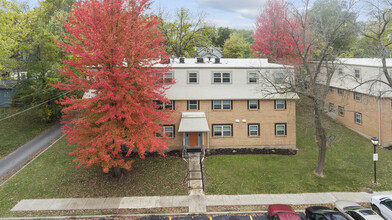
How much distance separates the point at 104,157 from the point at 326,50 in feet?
53.4

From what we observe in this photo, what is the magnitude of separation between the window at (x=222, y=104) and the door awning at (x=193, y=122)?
1507 mm

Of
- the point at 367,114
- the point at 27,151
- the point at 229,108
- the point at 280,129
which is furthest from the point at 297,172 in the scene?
the point at 27,151

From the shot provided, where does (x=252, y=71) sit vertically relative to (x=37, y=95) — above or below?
above

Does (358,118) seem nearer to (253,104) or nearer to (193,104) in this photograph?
(253,104)

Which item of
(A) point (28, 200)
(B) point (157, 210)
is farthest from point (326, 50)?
(A) point (28, 200)

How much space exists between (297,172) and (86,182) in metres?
16.2

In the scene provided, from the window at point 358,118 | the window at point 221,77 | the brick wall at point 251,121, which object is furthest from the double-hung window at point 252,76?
the window at point 358,118

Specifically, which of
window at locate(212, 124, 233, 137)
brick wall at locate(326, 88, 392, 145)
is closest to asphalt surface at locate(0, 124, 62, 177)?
window at locate(212, 124, 233, 137)

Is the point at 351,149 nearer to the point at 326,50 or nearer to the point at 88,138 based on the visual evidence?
the point at 326,50

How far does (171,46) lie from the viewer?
41.1m

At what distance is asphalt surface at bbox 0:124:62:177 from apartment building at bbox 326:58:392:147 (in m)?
28.1

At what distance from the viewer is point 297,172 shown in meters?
19.1

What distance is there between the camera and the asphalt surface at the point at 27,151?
790 inches

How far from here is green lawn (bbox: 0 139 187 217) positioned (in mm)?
16578
